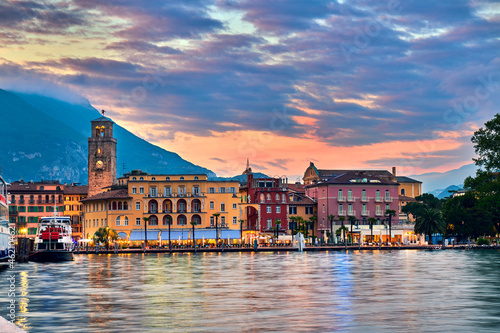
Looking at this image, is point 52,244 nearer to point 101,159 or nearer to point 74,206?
point 101,159

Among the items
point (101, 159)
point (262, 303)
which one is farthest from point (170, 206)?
point (262, 303)

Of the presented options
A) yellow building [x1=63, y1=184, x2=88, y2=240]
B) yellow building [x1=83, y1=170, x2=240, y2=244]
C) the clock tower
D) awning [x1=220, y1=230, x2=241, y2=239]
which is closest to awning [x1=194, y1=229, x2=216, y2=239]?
yellow building [x1=83, y1=170, x2=240, y2=244]

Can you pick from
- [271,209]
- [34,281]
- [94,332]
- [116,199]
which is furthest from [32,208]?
[94,332]

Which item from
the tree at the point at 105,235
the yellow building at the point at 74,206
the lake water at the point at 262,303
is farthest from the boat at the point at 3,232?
the yellow building at the point at 74,206

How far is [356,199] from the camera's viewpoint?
5965 inches

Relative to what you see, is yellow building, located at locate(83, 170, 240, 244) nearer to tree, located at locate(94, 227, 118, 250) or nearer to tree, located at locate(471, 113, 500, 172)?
tree, located at locate(94, 227, 118, 250)

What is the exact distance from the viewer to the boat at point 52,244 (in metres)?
93.4

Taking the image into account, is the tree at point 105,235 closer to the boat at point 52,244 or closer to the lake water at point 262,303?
the boat at point 52,244

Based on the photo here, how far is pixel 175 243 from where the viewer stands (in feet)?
456

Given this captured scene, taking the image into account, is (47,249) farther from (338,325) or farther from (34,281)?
(338,325)

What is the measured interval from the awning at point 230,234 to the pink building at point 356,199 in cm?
2172

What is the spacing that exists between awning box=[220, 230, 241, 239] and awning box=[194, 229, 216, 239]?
6.15 ft

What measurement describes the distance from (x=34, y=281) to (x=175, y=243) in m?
84.7

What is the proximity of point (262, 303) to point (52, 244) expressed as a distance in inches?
2556
